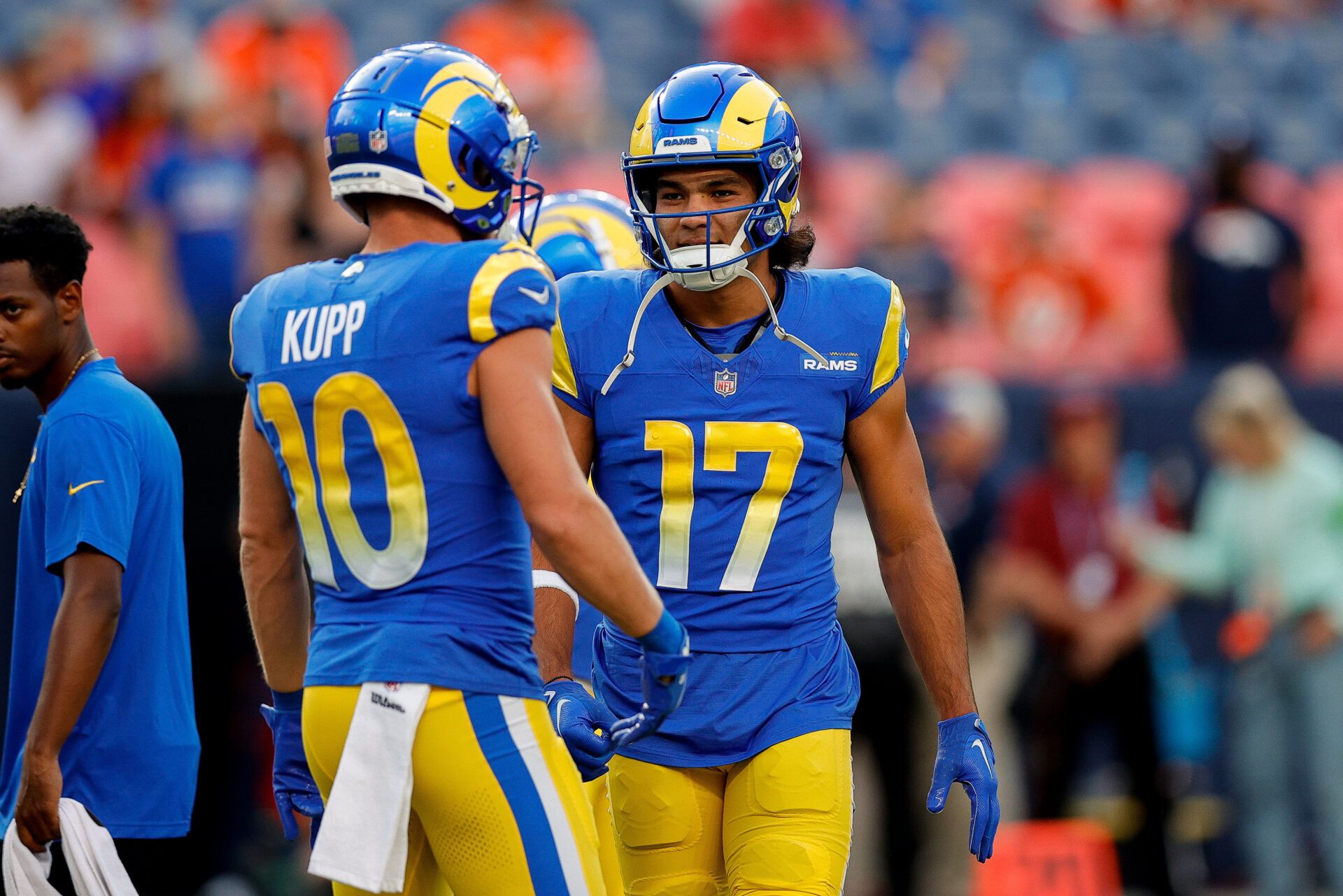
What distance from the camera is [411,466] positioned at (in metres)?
2.76

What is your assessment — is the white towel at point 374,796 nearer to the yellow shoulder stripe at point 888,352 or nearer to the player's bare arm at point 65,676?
the player's bare arm at point 65,676

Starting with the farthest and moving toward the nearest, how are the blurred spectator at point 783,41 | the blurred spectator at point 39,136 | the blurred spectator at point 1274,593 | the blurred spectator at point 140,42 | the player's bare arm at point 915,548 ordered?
the blurred spectator at point 783,41 < the blurred spectator at point 140,42 < the blurred spectator at point 39,136 < the blurred spectator at point 1274,593 < the player's bare arm at point 915,548

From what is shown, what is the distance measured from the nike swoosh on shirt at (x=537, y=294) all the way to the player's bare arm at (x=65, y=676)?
1112 millimetres

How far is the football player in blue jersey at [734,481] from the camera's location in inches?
134

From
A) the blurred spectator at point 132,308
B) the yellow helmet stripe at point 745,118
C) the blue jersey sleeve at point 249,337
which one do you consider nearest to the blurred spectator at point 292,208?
the blurred spectator at point 132,308

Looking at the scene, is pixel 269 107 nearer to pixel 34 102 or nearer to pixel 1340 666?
pixel 34 102

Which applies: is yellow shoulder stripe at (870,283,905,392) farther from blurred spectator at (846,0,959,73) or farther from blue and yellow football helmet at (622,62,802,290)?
blurred spectator at (846,0,959,73)

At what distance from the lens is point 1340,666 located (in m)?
7.05

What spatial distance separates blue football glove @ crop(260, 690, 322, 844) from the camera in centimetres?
324

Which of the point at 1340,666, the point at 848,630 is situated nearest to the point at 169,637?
the point at 848,630

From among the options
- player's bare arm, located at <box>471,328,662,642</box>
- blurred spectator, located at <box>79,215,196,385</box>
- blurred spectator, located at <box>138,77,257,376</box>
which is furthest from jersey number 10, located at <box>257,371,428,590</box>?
blurred spectator, located at <box>138,77,257,376</box>

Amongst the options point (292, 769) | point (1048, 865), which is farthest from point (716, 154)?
point (1048, 865)

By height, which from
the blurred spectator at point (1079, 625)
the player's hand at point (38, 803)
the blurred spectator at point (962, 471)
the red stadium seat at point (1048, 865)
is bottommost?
the red stadium seat at point (1048, 865)

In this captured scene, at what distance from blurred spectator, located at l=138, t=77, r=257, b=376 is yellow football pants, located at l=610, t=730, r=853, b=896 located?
4.51 meters
